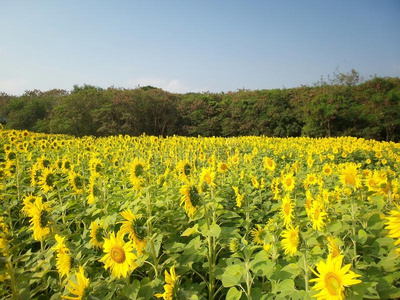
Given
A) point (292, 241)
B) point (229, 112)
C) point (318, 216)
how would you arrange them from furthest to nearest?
point (229, 112), point (318, 216), point (292, 241)

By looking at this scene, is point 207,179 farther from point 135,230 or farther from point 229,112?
point 229,112

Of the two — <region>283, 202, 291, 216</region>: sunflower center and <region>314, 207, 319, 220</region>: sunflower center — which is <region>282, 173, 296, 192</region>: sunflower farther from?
<region>314, 207, 319, 220</region>: sunflower center

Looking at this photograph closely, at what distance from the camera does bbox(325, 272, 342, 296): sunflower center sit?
1.02 m

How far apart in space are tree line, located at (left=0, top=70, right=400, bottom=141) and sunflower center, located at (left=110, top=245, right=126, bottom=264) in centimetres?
1572

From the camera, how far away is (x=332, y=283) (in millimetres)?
1034

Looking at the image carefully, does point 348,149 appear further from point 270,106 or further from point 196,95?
point 196,95

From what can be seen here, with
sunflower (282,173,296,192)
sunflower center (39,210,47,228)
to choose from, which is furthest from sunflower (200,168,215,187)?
sunflower center (39,210,47,228)

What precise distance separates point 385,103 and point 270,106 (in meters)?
7.29

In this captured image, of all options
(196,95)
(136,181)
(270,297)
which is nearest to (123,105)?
(196,95)

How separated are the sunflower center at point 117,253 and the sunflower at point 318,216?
4.03ft

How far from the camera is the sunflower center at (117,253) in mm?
1421

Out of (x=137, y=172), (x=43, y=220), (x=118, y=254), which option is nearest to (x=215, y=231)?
(x=118, y=254)

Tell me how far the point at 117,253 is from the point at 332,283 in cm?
102

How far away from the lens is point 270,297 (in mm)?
1418
